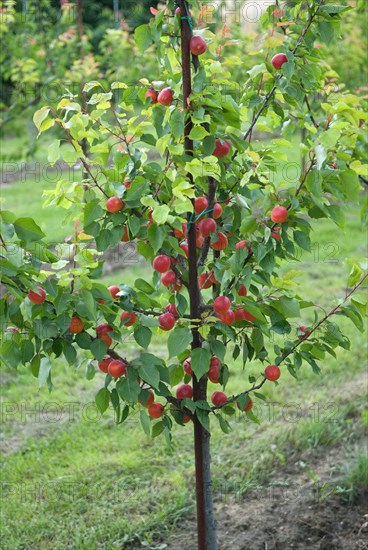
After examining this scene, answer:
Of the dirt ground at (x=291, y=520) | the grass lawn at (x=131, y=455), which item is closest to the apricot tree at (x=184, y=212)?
the grass lawn at (x=131, y=455)

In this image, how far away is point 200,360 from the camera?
7.11 feet

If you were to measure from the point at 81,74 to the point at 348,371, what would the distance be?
12.9 ft

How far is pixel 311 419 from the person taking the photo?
384cm

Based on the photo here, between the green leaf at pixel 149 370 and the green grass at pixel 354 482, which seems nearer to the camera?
the green leaf at pixel 149 370

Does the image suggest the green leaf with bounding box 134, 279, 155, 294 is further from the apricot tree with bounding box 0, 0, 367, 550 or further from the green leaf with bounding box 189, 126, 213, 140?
the green leaf with bounding box 189, 126, 213, 140

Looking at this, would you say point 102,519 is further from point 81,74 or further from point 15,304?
point 81,74

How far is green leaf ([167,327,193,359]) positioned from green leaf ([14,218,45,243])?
0.49 metres

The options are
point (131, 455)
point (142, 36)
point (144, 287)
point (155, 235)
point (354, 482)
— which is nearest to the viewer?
point (155, 235)

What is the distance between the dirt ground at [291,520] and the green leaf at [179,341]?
117 centimetres

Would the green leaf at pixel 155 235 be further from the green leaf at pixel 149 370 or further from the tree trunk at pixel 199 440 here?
the green leaf at pixel 149 370

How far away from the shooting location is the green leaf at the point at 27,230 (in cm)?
190

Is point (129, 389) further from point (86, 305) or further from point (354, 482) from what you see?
point (354, 482)

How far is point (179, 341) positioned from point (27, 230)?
0.54 meters

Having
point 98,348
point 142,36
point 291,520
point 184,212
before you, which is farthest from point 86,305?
point 291,520
